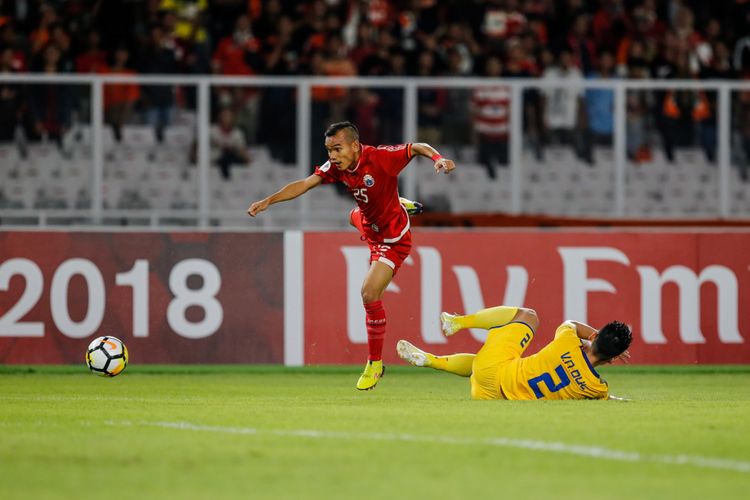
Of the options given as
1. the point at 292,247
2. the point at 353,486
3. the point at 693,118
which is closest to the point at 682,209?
the point at 693,118

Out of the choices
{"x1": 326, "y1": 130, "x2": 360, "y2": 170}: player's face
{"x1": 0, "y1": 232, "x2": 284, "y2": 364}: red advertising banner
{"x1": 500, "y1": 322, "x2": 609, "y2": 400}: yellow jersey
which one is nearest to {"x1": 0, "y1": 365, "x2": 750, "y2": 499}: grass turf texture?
{"x1": 500, "y1": 322, "x2": 609, "y2": 400}: yellow jersey

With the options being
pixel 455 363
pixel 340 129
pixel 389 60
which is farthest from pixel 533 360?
pixel 389 60

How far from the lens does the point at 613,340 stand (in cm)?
989

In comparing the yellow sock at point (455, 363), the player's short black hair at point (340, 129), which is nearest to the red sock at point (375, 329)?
the yellow sock at point (455, 363)

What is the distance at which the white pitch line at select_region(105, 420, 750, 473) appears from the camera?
7.23 m

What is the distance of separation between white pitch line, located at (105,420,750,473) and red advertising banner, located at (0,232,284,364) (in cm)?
533

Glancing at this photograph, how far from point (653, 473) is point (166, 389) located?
6212mm

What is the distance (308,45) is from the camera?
18047mm

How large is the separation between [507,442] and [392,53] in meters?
10.5

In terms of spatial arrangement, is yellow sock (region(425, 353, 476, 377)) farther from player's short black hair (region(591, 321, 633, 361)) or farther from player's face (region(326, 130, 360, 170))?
player's face (region(326, 130, 360, 170))

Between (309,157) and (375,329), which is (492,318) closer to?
(375,329)

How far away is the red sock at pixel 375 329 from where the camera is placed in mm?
11617

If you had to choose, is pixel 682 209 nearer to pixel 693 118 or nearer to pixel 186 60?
pixel 693 118

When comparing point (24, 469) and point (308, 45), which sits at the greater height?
point (308, 45)
